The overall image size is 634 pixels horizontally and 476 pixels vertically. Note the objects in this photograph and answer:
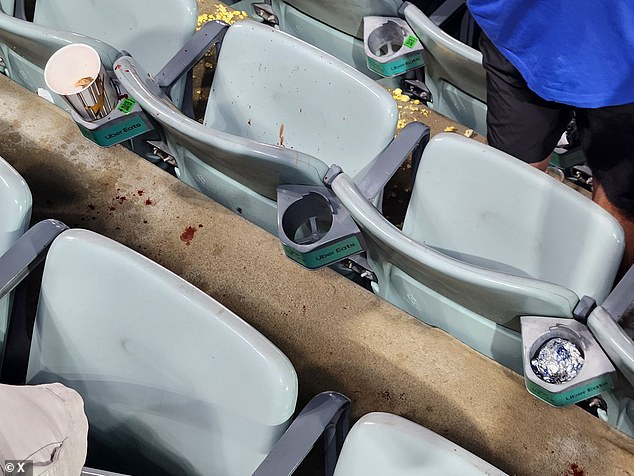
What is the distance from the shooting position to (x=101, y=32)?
81.6 inches

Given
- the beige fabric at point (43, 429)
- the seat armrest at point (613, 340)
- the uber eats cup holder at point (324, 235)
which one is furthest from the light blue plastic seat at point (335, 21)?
the beige fabric at point (43, 429)

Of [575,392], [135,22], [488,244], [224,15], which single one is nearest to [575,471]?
[575,392]

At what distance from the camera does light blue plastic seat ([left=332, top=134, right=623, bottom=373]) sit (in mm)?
1253

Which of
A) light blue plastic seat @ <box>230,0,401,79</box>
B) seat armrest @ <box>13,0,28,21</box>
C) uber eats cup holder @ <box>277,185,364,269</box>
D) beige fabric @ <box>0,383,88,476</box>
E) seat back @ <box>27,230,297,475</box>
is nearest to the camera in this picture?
beige fabric @ <box>0,383,88,476</box>

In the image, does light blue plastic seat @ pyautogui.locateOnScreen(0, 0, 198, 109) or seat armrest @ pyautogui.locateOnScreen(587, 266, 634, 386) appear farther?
light blue plastic seat @ pyautogui.locateOnScreen(0, 0, 198, 109)

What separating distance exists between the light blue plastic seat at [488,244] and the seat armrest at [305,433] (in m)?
0.24

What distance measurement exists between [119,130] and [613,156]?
917 mm

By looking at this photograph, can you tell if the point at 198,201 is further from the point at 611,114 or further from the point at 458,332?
the point at 611,114

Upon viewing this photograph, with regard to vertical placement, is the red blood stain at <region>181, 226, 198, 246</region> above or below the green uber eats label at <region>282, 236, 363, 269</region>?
below

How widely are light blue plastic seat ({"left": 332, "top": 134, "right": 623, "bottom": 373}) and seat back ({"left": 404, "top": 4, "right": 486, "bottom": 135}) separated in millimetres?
361

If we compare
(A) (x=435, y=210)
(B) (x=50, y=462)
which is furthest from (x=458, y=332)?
(B) (x=50, y=462)

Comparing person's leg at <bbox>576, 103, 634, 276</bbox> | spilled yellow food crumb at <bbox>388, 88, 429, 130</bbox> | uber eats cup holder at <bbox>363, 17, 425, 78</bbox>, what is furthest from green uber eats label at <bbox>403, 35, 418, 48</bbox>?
person's leg at <bbox>576, 103, 634, 276</bbox>

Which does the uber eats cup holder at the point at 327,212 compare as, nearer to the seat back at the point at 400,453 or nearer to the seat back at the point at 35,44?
the seat back at the point at 400,453

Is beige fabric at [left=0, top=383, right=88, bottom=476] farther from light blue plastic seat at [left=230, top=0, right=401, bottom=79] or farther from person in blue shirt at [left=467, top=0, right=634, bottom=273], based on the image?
light blue plastic seat at [left=230, top=0, right=401, bottom=79]
